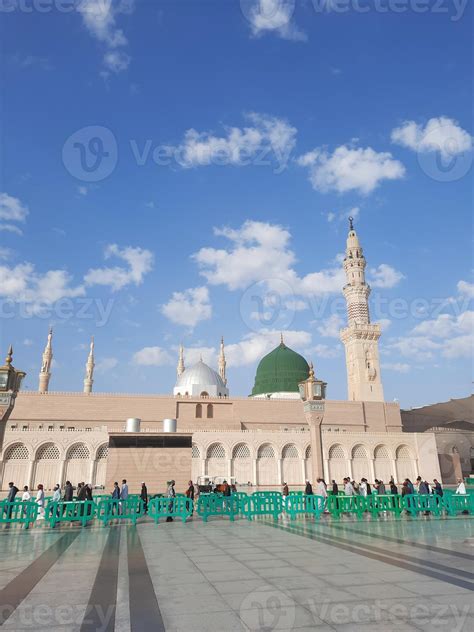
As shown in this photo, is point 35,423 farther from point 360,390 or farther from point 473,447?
point 473,447

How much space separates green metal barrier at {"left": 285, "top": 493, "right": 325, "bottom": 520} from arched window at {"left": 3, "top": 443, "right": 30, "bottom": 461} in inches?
1030

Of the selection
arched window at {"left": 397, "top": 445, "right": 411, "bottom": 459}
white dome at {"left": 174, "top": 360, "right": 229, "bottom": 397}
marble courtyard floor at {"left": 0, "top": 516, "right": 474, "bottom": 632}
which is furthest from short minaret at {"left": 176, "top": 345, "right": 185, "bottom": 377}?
marble courtyard floor at {"left": 0, "top": 516, "right": 474, "bottom": 632}

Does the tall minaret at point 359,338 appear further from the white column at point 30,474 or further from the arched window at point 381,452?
the white column at point 30,474

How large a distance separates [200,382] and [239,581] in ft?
149

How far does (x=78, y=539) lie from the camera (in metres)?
9.52

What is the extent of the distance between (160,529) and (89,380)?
142ft

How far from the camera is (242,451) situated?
37.2 meters

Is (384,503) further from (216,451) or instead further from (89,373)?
(89,373)

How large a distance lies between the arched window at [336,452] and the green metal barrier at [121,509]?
93.3ft

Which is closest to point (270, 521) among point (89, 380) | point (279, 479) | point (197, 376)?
point (279, 479)

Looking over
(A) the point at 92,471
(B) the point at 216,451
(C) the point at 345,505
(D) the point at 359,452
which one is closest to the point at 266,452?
(B) the point at 216,451

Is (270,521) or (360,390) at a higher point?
(360,390)

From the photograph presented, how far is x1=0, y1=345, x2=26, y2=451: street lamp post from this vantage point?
1552cm

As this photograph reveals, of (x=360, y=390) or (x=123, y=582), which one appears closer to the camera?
(x=123, y=582)
